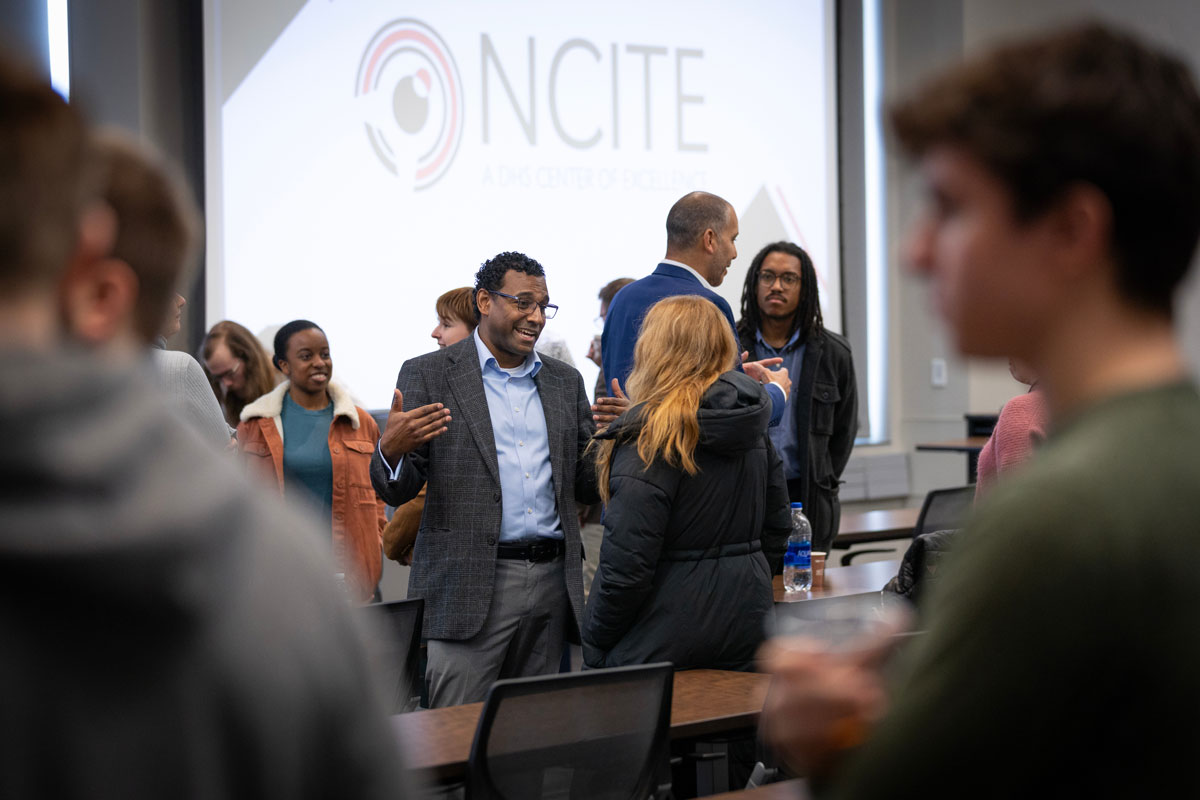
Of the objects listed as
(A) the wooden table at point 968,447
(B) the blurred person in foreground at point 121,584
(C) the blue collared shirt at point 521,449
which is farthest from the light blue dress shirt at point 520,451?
(A) the wooden table at point 968,447

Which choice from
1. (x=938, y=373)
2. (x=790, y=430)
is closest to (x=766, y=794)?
(x=790, y=430)

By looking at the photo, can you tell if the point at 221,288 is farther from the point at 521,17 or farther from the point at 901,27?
the point at 901,27

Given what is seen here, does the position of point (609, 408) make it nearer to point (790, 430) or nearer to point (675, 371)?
point (675, 371)

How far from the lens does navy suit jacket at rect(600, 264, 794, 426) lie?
3678 millimetres

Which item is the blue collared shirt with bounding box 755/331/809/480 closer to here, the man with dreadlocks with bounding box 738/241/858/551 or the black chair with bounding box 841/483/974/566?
the man with dreadlocks with bounding box 738/241/858/551

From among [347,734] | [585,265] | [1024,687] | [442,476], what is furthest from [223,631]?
→ [585,265]

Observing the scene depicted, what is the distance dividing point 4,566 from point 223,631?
12 centimetres

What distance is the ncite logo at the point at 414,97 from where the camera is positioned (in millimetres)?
5996

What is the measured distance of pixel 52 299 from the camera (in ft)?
2.13

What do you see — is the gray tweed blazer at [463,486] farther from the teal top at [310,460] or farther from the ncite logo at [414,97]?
the ncite logo at [414,97]

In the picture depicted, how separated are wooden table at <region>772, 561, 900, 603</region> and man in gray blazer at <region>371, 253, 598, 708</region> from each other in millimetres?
695

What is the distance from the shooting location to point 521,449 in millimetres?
3268

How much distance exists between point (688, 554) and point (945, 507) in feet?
7.99

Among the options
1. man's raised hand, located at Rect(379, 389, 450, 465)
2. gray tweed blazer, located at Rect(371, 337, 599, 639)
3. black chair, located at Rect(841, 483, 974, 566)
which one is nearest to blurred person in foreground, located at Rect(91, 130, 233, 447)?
man's raised hand, located at Rect(379, 389, 450, 465)
